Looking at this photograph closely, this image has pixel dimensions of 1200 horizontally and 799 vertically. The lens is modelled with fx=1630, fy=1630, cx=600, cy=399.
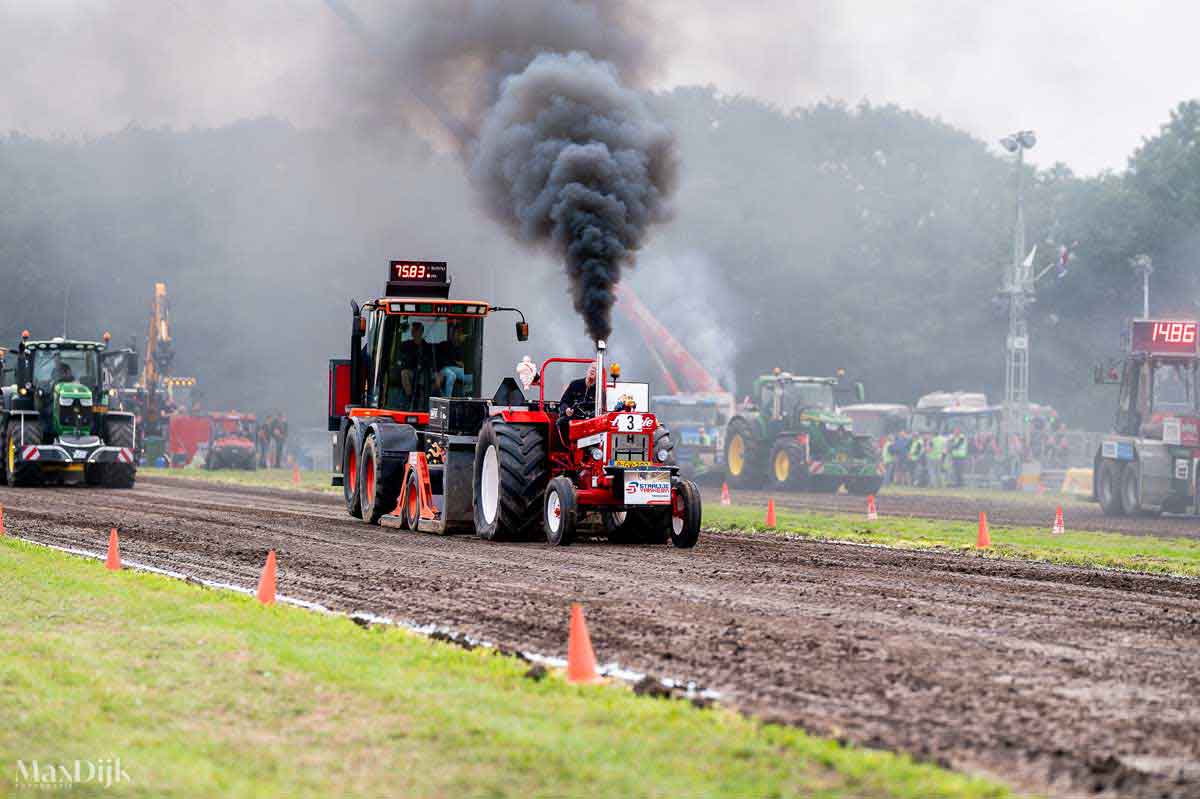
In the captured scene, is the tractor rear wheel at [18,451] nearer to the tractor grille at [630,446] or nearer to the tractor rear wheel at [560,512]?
the tractor rear wheel at [560,512]

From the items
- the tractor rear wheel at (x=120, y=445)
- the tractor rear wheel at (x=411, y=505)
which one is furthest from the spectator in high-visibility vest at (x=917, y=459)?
the tractor rear wheel at (x=411, y=505)

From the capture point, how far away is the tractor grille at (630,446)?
744 inches

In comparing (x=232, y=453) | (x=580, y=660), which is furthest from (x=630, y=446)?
(x=232, y=453)

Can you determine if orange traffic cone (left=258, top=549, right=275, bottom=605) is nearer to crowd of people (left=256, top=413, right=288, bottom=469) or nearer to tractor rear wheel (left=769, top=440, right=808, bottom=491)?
tractor rear wheel (left=769, top=440, right=808, bottom=491)

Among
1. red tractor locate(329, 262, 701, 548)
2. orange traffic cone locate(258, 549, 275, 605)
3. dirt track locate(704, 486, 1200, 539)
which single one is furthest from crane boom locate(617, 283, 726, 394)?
orange traffic cone locate(258, 549, 275, 605)

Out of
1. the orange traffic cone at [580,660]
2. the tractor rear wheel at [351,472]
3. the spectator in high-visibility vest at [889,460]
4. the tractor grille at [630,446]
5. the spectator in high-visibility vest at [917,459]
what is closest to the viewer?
the orange traffic cone at [580,660]

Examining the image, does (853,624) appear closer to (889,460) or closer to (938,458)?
(938,458)

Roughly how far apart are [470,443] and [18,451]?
52.7 ft

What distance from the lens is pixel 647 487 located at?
61.8 ft

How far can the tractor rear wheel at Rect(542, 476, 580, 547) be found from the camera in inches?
734

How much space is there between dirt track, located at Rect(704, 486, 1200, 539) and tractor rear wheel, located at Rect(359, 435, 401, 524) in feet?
34.9

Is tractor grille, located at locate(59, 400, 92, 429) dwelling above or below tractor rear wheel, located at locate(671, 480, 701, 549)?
above

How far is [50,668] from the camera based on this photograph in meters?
9.48

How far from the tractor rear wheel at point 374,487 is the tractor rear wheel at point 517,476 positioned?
11.3 feet
